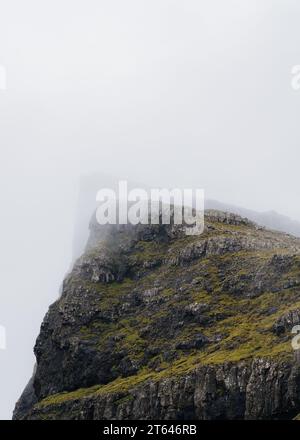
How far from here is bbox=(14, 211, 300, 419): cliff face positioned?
447 feet

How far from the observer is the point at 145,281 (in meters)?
198

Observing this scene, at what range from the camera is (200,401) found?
13862cm

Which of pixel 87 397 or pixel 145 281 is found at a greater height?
pixel 145 281

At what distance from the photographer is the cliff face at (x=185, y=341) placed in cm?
13625

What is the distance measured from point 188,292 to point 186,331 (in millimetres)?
15782

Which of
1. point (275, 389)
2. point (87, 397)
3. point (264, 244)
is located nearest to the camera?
point (275, 389)

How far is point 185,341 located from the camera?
16500 centimetres
